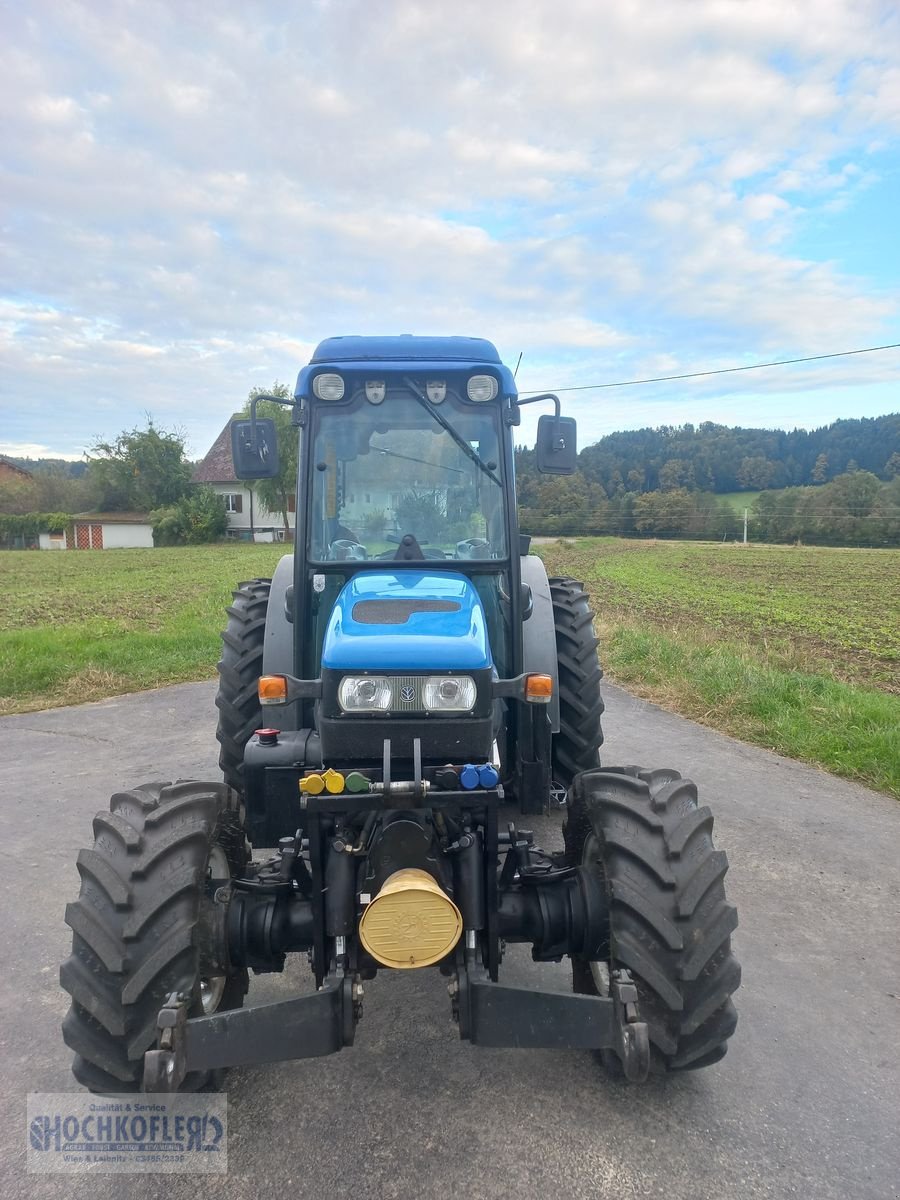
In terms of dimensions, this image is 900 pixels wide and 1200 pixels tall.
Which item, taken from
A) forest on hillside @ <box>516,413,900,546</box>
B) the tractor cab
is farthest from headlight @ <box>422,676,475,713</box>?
forest on hillside @ <box>516,413,900,546</box>

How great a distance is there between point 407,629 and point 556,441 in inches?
71.3

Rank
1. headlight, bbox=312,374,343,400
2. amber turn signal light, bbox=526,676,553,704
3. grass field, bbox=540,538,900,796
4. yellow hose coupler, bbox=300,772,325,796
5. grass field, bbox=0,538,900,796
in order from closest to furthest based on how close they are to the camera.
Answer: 1. yellow hose coupler, bbox=300,772,325,796
2. amber turn signal light, bbox=526,676,553,704
3. headlight, bbox=312,374,343,400
4. grass field, bbox=540,538,900,796
5. grass field, bbox=0,538,900,796

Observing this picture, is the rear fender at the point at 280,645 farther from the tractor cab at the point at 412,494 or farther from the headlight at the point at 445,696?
the headlight at the point at 445,696

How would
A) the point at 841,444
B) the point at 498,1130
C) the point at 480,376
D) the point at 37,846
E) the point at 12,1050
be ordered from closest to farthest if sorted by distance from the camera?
the point at 498,1130
the point at 12,1050
the point at 480,376
the point at 37,846
the point at 841,444

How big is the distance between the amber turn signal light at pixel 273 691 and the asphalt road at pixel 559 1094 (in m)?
1.16

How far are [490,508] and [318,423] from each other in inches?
36.9

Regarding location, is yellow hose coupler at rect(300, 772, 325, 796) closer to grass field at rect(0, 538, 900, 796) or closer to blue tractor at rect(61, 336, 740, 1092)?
blue tractor at rect(61, 336, 740, 1092)

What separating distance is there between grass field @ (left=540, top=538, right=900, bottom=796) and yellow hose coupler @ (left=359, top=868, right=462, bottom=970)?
4500mm

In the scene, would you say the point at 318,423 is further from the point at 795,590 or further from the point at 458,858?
the point at 795,590

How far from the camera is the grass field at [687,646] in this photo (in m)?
6.90

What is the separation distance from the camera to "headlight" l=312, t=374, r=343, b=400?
377cm

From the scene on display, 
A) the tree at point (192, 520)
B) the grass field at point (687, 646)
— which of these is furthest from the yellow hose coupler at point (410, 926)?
the tree at point (192, 520)

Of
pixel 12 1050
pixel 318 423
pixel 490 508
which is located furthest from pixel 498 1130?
pixel 318 423

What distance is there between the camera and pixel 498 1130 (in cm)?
246
